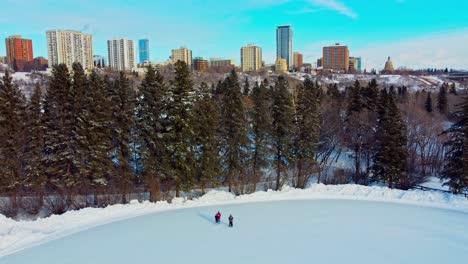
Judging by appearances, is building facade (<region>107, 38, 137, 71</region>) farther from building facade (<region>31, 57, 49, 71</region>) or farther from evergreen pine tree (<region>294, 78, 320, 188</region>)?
evergreen pine tree (<region>294, 78, 320, 188</region>)

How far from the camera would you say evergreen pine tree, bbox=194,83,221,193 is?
20188 mm

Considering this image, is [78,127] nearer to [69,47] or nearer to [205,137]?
[205,137]

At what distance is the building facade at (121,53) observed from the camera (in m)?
149

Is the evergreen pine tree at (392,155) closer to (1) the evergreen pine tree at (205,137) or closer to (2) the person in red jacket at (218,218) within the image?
(1) the evergreen pine tree at (205,137)

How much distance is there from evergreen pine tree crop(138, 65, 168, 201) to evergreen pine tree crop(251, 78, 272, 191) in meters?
6.33

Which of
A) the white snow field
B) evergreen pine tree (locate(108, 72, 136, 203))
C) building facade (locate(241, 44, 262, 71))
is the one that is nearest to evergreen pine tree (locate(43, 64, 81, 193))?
evergreen pine tree (locate(108, 72, 136, 203))

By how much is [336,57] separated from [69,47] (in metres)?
132

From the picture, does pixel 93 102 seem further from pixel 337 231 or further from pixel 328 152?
pixel 328 152

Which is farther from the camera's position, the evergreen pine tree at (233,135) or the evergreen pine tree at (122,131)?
the evergreen pine tree at (233,135)

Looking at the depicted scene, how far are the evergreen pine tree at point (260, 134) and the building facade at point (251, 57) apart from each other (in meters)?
141

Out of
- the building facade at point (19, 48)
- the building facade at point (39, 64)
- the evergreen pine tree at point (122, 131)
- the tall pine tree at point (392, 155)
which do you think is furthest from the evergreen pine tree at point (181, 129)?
the building facade at point (19, 48)

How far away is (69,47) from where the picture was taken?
387 feet

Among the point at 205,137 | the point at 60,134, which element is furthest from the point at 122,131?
the point at 205,137

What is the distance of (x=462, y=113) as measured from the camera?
20.1 m
